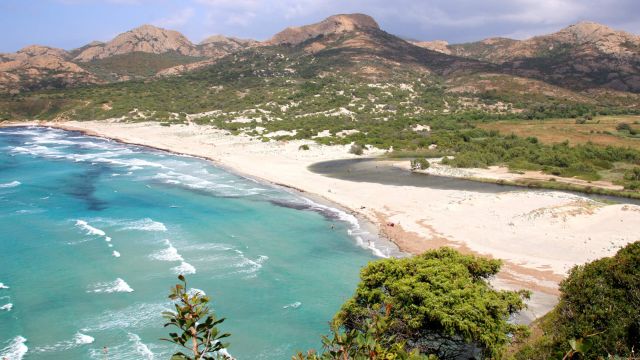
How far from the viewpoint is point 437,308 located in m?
18.0

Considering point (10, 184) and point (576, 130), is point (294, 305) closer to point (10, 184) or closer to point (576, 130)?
point (10, 184)

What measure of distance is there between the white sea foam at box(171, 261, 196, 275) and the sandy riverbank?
45.3 ft

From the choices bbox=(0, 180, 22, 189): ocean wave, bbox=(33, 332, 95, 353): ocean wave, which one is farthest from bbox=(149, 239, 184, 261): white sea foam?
bbox=(0, 180, 22, 189): ocean wave

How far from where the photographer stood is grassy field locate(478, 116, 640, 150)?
259ft

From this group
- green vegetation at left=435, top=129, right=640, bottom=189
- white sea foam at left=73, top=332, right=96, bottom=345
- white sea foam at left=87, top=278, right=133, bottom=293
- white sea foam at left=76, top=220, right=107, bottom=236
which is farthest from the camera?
green vegetation at left=435, top=129, right=640, bottom=189

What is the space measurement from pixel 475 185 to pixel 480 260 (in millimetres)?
32872

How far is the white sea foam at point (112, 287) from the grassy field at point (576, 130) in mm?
69789

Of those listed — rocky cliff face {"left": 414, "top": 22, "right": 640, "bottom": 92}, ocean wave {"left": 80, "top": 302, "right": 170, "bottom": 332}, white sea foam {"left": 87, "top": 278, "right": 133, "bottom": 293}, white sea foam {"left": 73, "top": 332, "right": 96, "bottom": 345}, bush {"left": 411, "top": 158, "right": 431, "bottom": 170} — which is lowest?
white sea foam {"left": 73, "top": 332, "right": 96, "bottom": 345}

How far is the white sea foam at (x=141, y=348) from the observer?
21188 millimetres

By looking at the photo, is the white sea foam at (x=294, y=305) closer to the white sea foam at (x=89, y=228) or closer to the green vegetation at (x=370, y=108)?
the white sea foam at (x=89, y=228)

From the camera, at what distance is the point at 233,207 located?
1831 inches

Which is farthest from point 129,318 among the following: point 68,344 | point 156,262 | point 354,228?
point 354,228

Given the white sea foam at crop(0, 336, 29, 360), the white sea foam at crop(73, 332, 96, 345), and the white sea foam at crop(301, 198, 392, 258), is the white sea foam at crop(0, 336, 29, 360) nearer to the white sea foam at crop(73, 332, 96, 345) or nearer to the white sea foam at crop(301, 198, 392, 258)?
the white sea foam at crop(73, 332, 96, 345)

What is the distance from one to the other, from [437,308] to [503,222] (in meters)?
22.6
